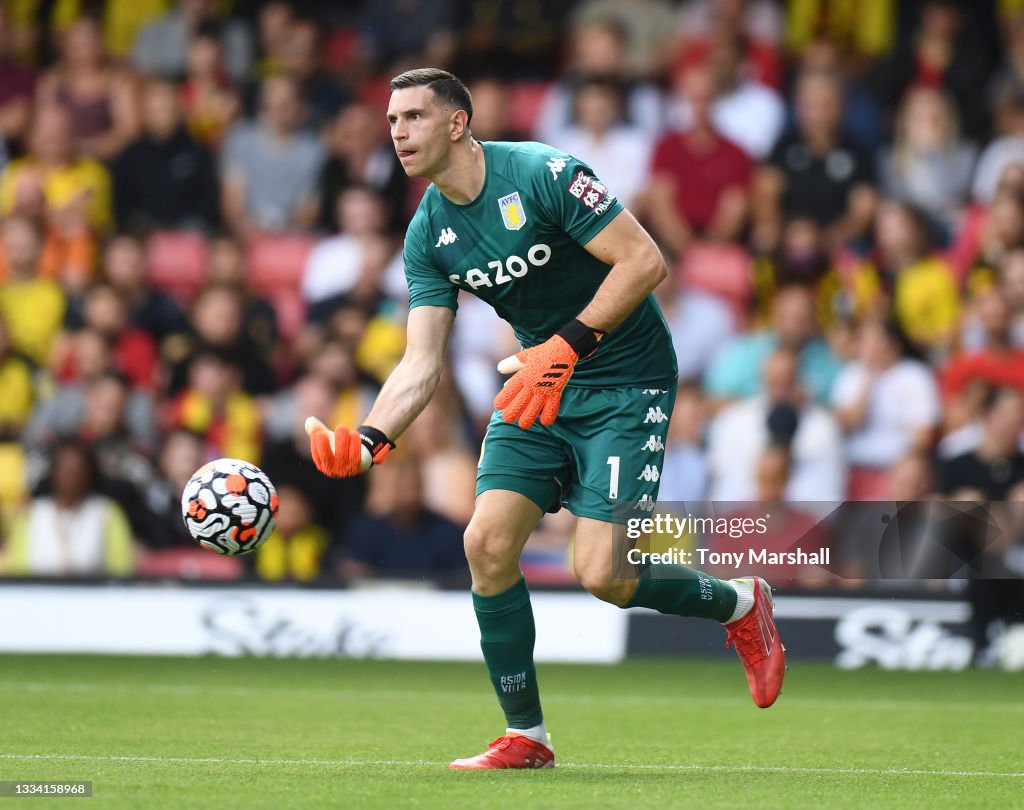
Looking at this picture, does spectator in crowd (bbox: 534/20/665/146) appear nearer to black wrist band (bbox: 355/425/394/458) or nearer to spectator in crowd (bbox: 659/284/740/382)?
spectator in crowd (bbox: 659/284/740/382)

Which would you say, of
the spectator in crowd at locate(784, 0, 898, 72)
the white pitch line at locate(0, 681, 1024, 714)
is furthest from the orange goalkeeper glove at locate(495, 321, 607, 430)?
the spectator in crowd at locate(784, 0, 898, 72)

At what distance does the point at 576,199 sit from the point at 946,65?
8.43 meters

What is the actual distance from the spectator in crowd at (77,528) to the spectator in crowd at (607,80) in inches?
178

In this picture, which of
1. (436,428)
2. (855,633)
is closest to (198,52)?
(436,428)

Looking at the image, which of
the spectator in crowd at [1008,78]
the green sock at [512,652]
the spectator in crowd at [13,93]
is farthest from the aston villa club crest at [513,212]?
the spectator in crowd at [13,93]

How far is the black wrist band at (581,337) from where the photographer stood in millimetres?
6141

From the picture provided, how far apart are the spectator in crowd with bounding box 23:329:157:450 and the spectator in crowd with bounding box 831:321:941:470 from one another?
190 inches

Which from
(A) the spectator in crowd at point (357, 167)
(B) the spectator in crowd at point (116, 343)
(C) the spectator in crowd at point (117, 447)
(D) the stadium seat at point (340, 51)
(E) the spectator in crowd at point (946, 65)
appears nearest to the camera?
(C) the spectator in crowd at point (117, 447)

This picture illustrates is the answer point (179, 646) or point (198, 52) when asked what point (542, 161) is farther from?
point (198, 52)

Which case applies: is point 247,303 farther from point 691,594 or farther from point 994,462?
point 691,594

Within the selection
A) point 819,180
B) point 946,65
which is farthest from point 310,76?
point 946,65

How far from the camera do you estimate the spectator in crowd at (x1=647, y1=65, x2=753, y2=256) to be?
529 inches

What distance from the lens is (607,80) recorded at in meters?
13.9

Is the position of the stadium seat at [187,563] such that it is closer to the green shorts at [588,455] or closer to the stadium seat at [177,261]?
the stadium seat at [177,261]
